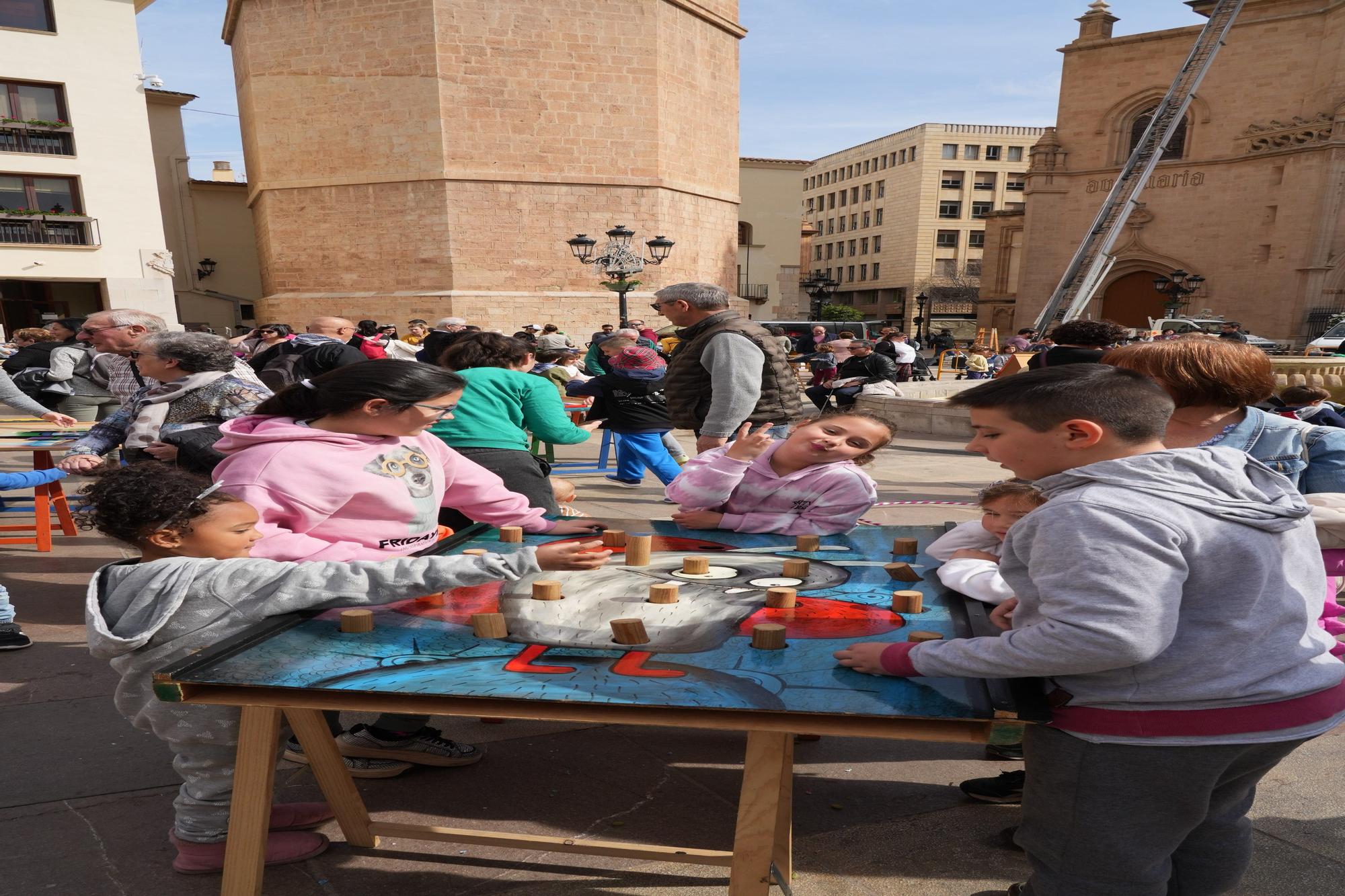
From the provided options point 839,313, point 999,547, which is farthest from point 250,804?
point 839,313

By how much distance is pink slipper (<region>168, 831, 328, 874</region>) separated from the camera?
2121mm

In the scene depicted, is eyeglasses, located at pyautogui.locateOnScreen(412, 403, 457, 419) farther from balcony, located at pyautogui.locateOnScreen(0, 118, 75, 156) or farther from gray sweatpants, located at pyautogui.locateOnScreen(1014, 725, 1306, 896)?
balcony, located at pyautogui.locateOnScreen(0, 118, 75, 156)

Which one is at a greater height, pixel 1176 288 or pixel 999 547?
pixel 1176 288

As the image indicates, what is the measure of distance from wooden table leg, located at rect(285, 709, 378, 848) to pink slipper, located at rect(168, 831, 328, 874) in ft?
0.28

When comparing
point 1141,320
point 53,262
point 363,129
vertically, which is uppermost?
point 363,129

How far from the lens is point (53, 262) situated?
22.6 meters

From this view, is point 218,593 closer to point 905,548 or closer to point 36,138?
point 905,548

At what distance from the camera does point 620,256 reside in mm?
16500

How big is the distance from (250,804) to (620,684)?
89 centimetres

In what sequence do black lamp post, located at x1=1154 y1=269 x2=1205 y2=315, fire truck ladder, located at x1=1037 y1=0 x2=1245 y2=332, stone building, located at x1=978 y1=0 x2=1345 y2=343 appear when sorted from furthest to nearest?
1. stone building, located at x1=978 y1=0 x2=1345 y2=343
2. fire truck ladder, located at x1=1037 y1=0 x2=1245 y2=332
3. black lamp post, located at x1=1154 y1=269 x2=1205 y2=315

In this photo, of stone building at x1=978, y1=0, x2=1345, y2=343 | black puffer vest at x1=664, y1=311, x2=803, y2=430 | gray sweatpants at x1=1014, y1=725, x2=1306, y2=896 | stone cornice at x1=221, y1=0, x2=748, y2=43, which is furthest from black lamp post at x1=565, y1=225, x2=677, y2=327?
stone building at x1=978, y1=0, x2=1345, y2=343

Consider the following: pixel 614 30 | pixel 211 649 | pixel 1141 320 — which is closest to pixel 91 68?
pixel 614 30

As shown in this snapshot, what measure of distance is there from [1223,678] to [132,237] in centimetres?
2789

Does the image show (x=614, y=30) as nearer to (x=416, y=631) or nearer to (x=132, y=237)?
(x=132, y=237)
